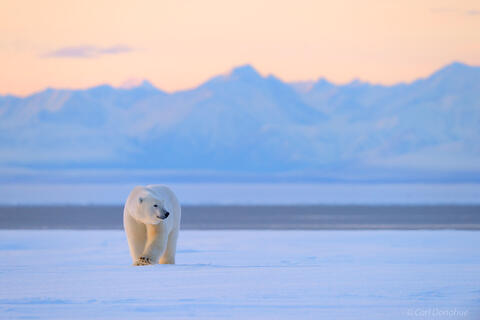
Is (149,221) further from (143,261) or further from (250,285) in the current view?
(250,285)

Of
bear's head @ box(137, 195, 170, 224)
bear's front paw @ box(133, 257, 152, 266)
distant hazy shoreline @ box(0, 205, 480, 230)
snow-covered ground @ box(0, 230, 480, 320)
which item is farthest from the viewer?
distant hazy shoreline @ box(0, 205, 480, 230)

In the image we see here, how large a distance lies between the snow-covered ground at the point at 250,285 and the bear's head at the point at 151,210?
46cm

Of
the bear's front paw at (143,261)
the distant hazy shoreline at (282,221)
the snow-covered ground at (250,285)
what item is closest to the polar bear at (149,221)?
the bear's front paw at (143,261)

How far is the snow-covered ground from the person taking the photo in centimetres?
560

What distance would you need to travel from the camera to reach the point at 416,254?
10.1 m

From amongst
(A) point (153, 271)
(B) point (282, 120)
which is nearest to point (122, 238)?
(A) point (153, 271)

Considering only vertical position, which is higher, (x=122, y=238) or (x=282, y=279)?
(x=122, y=238)

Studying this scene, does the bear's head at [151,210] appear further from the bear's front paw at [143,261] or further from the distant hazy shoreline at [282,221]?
the distant hazy shoreline at [282,221]

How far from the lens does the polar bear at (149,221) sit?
793 centimetres

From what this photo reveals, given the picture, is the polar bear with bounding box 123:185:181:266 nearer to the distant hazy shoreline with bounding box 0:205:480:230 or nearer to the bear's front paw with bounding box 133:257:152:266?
the bear's front paw with bounding box 133:257:152:266

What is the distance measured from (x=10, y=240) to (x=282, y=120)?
416 ft

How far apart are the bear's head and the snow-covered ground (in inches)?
18.3

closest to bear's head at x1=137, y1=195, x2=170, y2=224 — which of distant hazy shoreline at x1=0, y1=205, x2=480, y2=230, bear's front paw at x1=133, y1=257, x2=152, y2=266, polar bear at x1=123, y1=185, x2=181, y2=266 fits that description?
polar bear at x1=123, y1=185, x2=181, y2=266

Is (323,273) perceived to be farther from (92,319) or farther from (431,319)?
(92,319)
